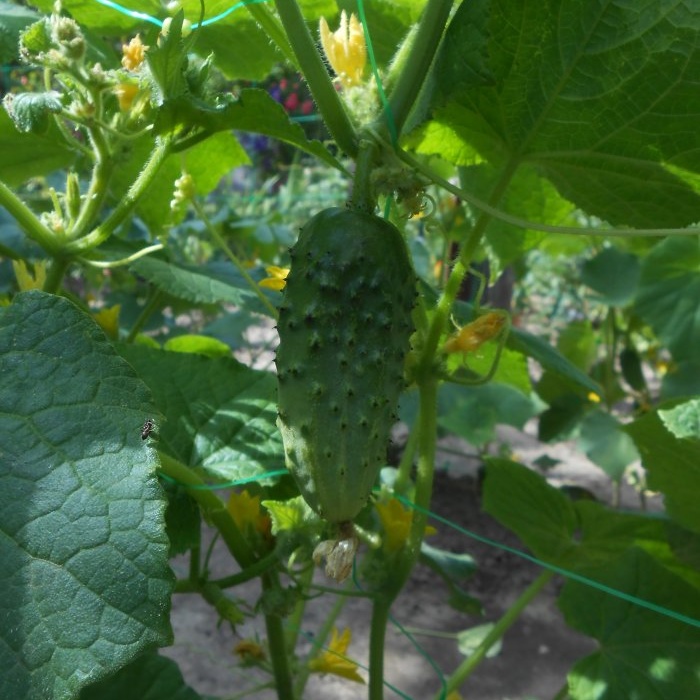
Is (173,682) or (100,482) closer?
(100,482)

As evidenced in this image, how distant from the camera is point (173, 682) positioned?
0.98m

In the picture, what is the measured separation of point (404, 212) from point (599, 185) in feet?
0.75

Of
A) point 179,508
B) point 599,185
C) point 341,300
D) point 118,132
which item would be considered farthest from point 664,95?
point 179,508

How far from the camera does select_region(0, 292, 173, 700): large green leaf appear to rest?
0.54 meters

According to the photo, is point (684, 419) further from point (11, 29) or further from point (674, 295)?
point (674, 295)

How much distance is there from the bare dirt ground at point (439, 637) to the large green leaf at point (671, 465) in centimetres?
94

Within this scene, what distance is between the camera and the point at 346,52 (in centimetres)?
83

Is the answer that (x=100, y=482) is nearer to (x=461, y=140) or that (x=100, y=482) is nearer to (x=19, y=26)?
(x=461, y=140)

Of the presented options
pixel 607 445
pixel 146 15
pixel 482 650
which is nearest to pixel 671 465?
pixel 482 650

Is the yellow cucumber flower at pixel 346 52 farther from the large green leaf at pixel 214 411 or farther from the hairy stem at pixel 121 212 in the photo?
the large green leaf at pixel 214 411

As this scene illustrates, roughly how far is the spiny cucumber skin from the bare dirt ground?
49.7 inches

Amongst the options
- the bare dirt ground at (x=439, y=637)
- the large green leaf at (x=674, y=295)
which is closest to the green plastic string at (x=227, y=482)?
the bare dirt ground at (x=439, y=637)

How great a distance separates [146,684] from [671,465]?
683 mm

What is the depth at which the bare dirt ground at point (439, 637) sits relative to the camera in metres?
2.09
